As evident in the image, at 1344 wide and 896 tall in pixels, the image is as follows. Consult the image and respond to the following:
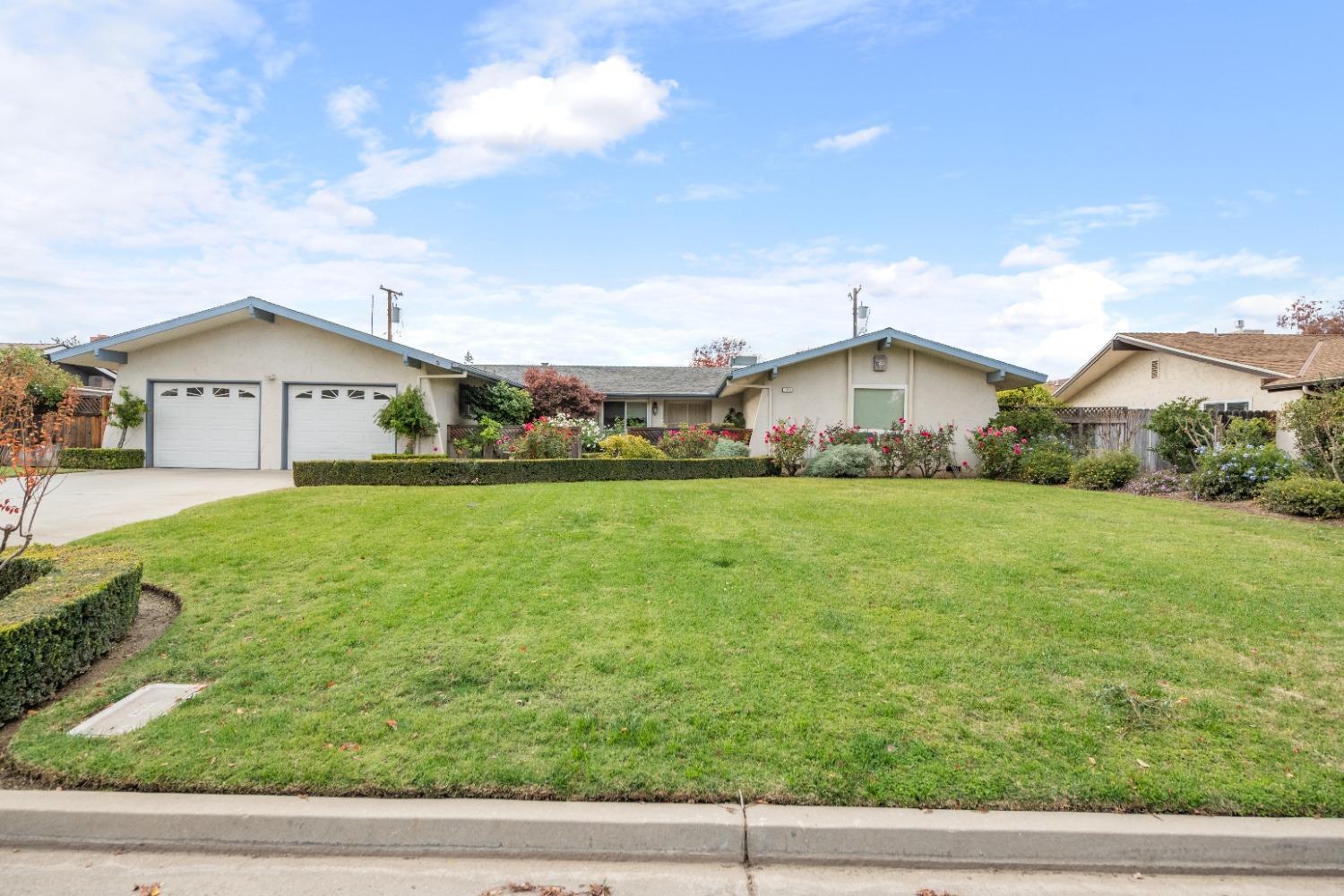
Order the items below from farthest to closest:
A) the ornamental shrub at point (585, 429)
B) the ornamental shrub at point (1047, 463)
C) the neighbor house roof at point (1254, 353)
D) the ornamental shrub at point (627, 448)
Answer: the ornamental shrub at point (585, 429), the ornamental shrub at point (627, 448), the ornamental shrub at point (1047, 463), the neighbor house roof at point (1254, 353)

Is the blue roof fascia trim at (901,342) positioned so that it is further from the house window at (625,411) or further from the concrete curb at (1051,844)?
the concrete curb at (1051,844)

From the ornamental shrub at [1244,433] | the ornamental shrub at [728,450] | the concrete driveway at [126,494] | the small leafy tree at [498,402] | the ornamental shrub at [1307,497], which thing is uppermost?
the small leafy tree at [498,402]

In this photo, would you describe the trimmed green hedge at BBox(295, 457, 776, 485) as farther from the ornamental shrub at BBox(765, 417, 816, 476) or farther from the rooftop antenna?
the rooftop antenna

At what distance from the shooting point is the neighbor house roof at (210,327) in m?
15.2

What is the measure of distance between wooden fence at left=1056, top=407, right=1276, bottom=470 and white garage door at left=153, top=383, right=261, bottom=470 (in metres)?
20.3

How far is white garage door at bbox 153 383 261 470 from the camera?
A: 16.6 meters

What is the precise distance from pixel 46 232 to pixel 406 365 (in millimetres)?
8416

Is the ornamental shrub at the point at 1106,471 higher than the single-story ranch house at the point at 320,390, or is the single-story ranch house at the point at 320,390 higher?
the single-story ranch house at the point at 320,390

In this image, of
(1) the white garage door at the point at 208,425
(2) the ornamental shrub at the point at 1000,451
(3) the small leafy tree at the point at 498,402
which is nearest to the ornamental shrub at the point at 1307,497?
(2) the ornamental shrub at the point at 1000,451

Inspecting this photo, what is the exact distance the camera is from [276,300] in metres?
15.7

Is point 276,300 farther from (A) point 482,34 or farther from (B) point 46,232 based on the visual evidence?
(A) point 482,34

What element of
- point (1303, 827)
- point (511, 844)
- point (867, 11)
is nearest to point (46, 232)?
point (867, 11)

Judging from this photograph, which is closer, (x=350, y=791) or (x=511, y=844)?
(x=511, y=844)

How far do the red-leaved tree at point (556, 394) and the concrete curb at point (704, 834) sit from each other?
18.5 metres
